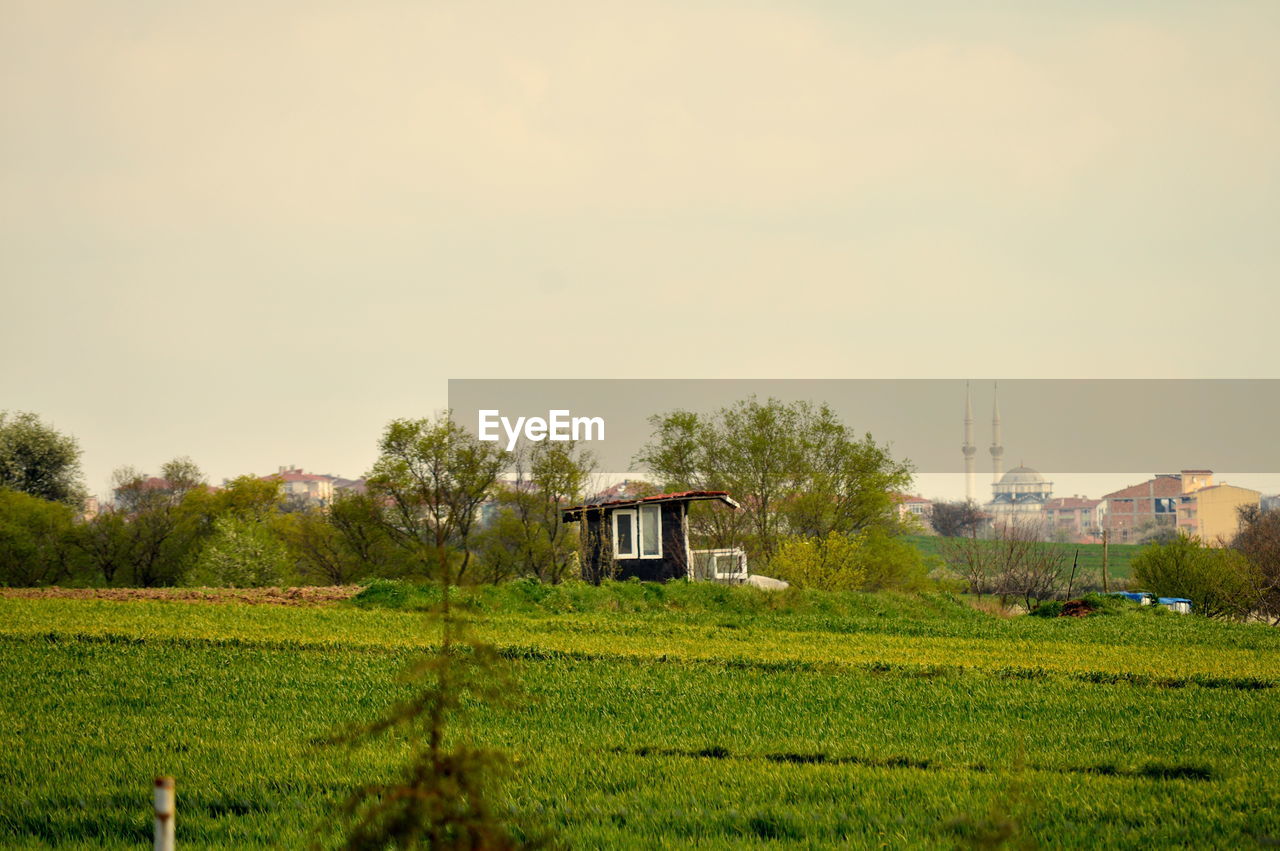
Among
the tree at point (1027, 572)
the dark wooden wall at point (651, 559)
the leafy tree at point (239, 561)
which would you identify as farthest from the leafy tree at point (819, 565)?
the leafy tree at point (239, 561)

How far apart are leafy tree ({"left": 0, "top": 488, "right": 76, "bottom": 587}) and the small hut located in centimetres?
2471

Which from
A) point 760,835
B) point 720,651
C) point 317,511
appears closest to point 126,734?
point 760,835

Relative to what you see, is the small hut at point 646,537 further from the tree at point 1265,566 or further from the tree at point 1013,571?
the tree at point 1265,566

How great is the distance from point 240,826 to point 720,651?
493 inches

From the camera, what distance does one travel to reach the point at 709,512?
153ft

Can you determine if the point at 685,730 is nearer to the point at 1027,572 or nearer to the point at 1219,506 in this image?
the point at 1027,572

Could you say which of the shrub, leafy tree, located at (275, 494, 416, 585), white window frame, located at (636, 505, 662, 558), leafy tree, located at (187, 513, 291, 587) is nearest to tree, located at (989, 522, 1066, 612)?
the shrub

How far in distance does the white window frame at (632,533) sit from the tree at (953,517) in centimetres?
8028

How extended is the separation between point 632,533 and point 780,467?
15136mm

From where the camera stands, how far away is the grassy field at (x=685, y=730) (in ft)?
26.3

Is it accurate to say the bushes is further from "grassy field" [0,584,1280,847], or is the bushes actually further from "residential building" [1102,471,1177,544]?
"residential building" [1102,471,1177,544]

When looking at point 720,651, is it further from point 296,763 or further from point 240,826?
point 240,826

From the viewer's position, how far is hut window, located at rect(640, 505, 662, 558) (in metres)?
33.3

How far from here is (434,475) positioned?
47875 mm
